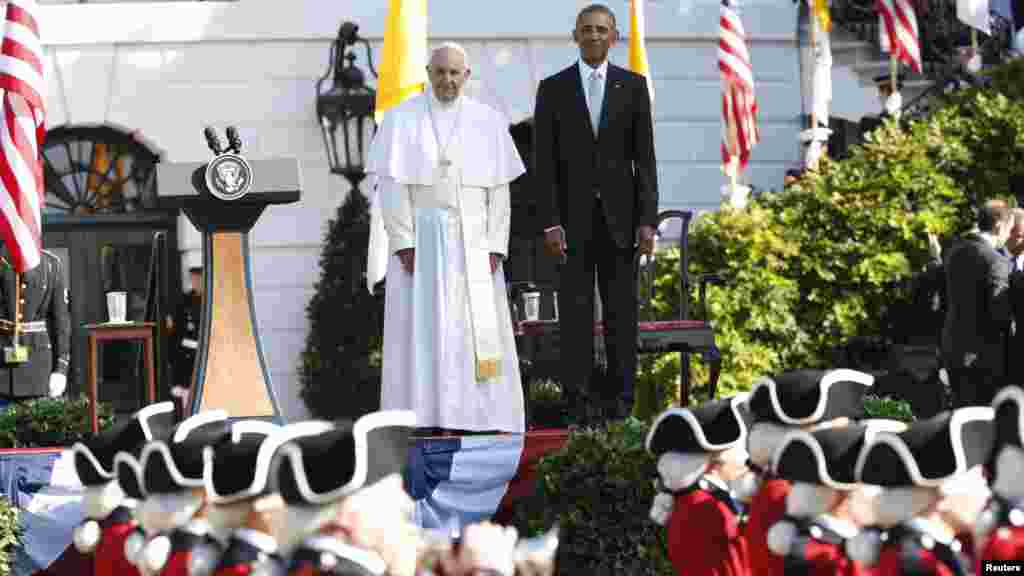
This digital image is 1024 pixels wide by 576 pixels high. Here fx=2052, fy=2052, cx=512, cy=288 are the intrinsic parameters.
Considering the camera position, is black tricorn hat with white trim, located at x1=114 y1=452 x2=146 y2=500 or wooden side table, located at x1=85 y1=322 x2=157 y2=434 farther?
wooden side table, located at x1=85 y1=322 x2=157 y2=434

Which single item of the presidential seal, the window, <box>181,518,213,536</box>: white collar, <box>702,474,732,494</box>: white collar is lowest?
<box>181,518,213,536</box>: white collar

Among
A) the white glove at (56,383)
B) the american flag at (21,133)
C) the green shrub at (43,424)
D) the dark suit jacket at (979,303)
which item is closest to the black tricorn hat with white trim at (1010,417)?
the dark suit jacket at (979,303)

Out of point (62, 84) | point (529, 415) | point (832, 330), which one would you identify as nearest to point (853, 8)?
Answer: point (832, 330)

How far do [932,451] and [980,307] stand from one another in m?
6.50

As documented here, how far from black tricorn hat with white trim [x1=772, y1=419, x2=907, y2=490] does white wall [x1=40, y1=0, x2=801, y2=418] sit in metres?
11.0

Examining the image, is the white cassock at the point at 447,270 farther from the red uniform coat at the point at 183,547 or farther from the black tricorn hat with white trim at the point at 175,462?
the red uniform coat at the point at 183,547

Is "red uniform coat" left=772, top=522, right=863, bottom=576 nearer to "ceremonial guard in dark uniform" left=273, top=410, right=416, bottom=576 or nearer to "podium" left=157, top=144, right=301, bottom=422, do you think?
"ceremonial guard in dark uniform" left=273, top=410, right=416, bottom=576

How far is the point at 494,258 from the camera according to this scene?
9734 mm

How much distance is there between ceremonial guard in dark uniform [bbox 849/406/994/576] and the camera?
5.25 metres

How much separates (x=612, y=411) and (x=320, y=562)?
4.20 meters

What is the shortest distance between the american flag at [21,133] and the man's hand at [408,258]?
2.65 m

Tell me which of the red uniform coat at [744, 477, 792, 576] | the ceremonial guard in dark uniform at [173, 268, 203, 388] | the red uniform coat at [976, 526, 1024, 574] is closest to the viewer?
the red uniform coat at [976, 526, 1024, 574]

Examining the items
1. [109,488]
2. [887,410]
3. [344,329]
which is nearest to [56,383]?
[344,329]

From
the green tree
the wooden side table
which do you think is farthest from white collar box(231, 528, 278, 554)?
the green tree
